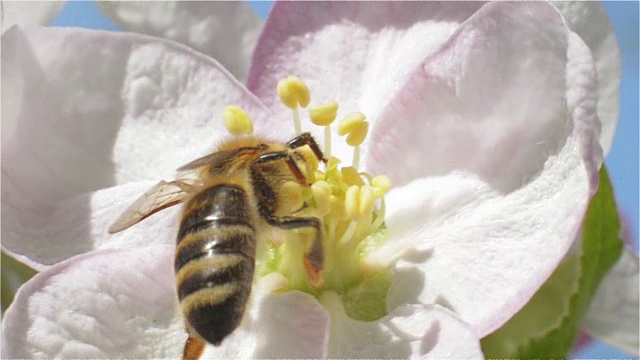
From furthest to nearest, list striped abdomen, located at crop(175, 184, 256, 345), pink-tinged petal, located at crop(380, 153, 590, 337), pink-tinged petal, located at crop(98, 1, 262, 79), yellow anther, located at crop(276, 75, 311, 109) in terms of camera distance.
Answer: pink-tinged petal, located at crop(98, 1, 262, 79), yellow anther, located at crop(276, 75, 311, 109), pink-tinged petal, located at crop(380, 153, 590, 337), striped abdomen, located at crop(175, 184, 256, 345)

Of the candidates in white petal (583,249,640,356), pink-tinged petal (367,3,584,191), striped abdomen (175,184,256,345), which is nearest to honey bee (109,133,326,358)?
striped abdomen (175,184,256,345)

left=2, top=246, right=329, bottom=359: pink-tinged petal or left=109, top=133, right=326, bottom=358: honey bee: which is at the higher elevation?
left=109, top=133, right=326, bottom=358: honey bee

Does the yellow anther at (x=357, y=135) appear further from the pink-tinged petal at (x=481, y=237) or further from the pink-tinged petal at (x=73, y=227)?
the pink-tinged petal at (x=73, y=227)

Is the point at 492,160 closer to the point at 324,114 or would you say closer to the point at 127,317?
the point at 324,114

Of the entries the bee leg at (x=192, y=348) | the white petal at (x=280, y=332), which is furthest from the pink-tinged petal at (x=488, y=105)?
the bee leg at (x=192, y=348)

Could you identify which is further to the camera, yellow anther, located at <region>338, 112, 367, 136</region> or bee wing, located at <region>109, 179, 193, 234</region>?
yellow anther, located at <region>338, 112, 367, 136</region>

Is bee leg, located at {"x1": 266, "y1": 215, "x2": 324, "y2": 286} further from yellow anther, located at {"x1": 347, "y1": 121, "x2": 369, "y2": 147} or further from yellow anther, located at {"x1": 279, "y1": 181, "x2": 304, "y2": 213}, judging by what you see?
yellow anther, located at {"x1": 347, "y1": 121, "x2": 369, "y2": 147}

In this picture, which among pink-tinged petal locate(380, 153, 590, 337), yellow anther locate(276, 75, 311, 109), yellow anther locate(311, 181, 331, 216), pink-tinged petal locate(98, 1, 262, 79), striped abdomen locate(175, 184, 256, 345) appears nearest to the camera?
striped abdomen locate(175, 184, 256, 345)
